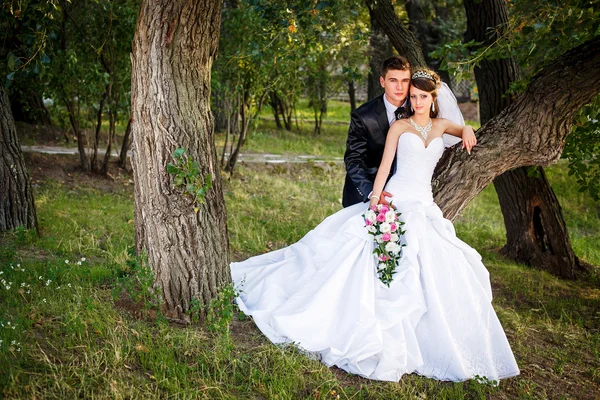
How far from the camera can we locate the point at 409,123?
180 inches

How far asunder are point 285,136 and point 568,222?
780 centimetres

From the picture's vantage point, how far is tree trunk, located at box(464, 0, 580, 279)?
711 cm

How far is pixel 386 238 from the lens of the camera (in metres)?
4.30

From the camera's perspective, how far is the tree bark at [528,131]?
4.84 meters

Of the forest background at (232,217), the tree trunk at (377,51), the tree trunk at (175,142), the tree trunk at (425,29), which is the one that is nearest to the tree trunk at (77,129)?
the forest background at (232,217)

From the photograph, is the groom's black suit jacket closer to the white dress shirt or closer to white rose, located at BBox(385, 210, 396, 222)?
the white dress shirt

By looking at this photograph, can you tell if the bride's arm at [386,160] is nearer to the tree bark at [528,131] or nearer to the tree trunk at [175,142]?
the tree bark at [528,131]

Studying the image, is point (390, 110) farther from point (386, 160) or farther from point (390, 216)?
point (390, 216)

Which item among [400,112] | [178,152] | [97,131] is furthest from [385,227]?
[97,131]

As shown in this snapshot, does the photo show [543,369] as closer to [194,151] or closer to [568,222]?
[194,151]

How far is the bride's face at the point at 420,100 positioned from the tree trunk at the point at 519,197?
2917 millimetres

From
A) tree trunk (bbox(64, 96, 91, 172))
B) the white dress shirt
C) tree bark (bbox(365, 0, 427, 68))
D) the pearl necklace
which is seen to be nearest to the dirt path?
tree trunk (bbox(64, 96, 91, 172))

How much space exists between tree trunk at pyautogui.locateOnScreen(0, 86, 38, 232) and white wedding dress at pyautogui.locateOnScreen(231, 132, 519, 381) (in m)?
2.89

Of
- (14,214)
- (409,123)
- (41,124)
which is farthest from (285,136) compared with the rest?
(409,123)
